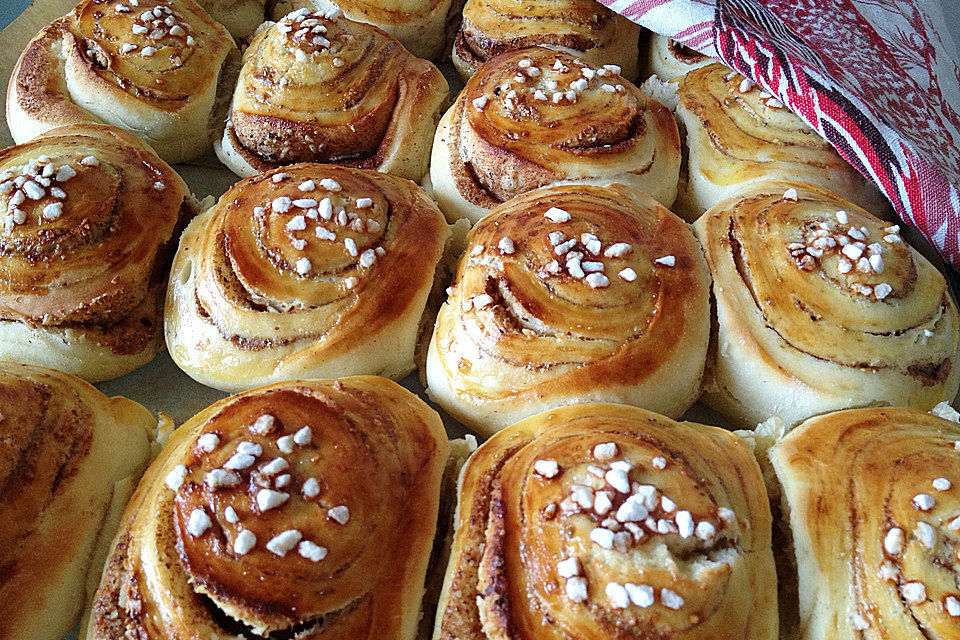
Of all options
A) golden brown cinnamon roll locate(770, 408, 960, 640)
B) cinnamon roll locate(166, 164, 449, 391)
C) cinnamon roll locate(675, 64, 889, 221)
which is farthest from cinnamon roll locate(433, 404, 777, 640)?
cinnamon roll locate(675, 64, 889, 221)

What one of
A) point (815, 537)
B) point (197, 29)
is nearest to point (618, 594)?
point (815, 537)

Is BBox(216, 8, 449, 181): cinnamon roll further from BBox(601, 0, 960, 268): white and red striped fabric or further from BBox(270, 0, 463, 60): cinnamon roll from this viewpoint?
BBox(601, 0, 960, 268): white and red striped fabric

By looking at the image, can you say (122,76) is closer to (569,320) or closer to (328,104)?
(328,104)

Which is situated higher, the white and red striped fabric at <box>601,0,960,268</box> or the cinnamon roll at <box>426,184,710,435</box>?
the white and red striped fabric at <box>601,0,960,268</box>

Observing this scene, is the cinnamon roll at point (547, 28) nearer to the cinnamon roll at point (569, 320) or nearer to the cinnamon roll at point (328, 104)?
the cinnamon roll at point (328, 104)

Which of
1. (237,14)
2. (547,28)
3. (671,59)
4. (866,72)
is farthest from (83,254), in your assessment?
→ (866,72)

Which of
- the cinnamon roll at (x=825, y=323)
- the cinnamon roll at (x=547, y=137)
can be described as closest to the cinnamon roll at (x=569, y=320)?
the cinnamon roll at (x=825, y=323)
